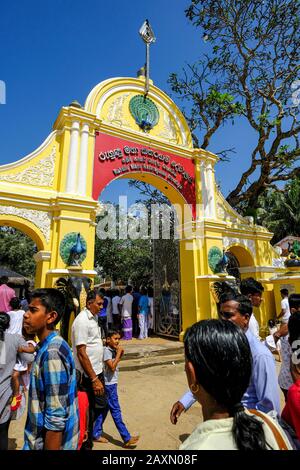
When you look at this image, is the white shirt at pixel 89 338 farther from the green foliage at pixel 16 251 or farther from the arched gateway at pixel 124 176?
the green foliage at pixel 16 251

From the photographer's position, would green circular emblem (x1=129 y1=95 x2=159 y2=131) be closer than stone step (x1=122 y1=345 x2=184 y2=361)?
No

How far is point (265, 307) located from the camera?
9.61m

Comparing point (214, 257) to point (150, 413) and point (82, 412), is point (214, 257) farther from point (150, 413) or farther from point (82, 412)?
point (82, 412)

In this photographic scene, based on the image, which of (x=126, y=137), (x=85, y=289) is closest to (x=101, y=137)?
(x=126, y=137)

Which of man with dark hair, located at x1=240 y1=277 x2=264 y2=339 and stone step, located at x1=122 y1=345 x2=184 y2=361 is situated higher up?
man with dark hair, located at x1=240 y1=277 x2=264 y2=339

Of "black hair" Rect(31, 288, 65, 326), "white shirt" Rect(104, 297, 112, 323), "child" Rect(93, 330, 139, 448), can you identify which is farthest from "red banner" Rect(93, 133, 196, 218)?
"black hair" Rect(31, 288, 65, 326)

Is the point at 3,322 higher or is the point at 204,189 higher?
the point at 204,189

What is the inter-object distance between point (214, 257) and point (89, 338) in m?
6.34

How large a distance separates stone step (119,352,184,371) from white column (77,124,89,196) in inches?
163

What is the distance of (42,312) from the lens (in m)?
1.83

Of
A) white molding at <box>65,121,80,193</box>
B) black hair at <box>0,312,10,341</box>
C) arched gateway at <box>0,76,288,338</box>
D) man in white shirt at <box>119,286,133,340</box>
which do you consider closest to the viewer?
black hair at <box>0,312,10,341</box>

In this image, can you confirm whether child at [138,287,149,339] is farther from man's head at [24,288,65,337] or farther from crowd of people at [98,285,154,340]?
man's head at [24,288,65,337]

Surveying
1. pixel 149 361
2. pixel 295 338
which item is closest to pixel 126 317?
pixel 149 361

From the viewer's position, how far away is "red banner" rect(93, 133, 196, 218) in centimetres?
757
